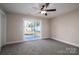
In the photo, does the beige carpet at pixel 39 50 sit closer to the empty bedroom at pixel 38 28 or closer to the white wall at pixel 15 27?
the empty bedroom at pixel 38 28

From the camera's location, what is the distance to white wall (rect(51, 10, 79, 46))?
4023 millimetres

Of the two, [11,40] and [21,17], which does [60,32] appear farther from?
[11,40]

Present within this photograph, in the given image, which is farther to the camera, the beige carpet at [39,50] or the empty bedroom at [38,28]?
the empty bedroom at [38,28]

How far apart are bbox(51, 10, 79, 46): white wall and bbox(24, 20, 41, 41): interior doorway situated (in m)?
1.70

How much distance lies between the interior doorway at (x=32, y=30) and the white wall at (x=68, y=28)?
5.57ft

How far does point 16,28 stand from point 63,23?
3717 millimetres

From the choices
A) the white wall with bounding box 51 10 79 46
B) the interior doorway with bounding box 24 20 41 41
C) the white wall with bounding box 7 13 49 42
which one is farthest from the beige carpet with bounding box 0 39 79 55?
the interior doorway with bounding box 24 20 41 41

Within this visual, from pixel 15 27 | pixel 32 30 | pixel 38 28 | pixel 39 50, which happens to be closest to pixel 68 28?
pixel 39 50

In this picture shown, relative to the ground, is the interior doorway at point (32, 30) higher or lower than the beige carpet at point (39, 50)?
higher

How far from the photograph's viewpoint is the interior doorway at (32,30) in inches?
232

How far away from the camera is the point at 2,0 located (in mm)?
1276

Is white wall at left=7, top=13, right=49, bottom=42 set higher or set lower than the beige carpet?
higher

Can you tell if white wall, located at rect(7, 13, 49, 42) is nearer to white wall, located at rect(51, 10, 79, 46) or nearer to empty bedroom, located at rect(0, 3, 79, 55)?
empty bedroom, located at rect(0, 3, 79, 55)

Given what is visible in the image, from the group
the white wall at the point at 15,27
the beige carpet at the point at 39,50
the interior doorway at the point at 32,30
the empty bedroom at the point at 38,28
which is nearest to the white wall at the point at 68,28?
the empty bedroom at the point at 38,28
